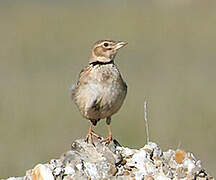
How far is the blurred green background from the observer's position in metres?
12.1

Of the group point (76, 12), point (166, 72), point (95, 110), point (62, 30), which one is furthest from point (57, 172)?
point (76, 12)

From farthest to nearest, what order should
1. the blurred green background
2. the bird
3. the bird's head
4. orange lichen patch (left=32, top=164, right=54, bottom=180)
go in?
the blurred green background, the bird's head, the bird, orange lichen patch (left=32, top=164, right=54, bottom=180)

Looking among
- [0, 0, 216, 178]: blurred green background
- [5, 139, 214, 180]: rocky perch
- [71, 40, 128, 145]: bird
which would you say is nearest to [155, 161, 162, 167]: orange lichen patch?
[5, 139, 214, 180]: rocky perch

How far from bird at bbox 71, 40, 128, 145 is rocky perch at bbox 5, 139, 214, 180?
635 millimetres

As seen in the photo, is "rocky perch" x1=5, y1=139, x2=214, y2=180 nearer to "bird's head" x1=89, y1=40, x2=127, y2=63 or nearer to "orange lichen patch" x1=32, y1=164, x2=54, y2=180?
"orange lichen patch" x1=32, y1=164, x2=54, y2=180

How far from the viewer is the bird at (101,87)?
7.01 metres

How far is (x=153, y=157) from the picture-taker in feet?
20.1

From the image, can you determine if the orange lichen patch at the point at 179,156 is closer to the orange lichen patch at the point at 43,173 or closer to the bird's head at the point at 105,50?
the orange lichen patch at the point at 43,173

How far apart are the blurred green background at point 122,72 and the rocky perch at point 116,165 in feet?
4.85

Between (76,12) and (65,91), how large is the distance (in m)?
12.7

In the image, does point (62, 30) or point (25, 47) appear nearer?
point (25, 47)

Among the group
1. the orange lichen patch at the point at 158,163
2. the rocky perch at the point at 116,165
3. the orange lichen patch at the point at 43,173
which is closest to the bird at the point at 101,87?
the rocky perch at the point at 116,165

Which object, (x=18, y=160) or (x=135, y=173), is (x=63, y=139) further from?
(x=135, y=173)

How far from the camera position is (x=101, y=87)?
7.07 metres
